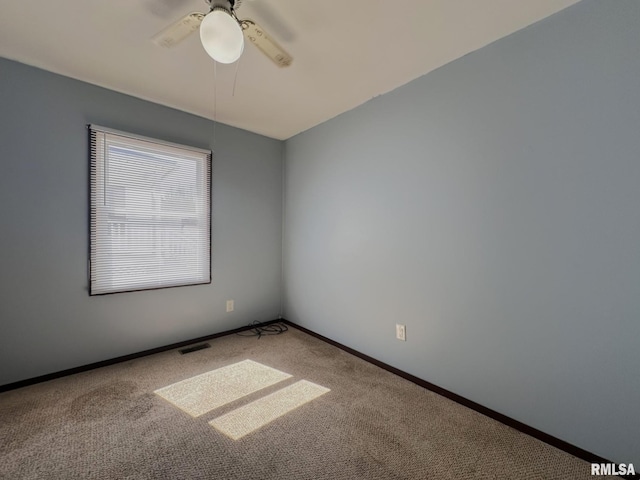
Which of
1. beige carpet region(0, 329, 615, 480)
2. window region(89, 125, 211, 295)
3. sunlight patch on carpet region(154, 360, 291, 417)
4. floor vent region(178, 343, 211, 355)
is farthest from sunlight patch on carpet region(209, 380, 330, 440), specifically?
window region(89, 125, 211, 295)

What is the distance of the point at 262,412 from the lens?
5.63ft

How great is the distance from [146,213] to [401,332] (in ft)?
8.17

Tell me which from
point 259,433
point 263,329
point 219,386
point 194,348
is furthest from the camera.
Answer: point 263,329

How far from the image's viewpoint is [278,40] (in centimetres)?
171

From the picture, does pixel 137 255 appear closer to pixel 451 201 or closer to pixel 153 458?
pixel 153 458

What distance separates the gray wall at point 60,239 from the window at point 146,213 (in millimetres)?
90

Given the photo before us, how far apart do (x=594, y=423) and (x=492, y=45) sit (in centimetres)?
221

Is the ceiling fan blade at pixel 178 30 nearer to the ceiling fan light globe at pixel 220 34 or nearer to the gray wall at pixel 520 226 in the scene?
the ceiling fan light globe at pixel 220 34

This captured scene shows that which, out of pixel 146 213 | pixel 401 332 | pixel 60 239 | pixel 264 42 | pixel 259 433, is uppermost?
pixel 264 42

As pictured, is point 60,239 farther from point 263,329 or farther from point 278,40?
point 278,40

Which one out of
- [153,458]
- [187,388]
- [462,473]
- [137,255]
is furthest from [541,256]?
[137,255]

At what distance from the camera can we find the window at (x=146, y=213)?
2236mm

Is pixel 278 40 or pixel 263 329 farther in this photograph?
pixel 263 329

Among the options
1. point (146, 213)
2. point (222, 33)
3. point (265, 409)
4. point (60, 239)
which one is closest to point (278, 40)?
point (222, 33)
